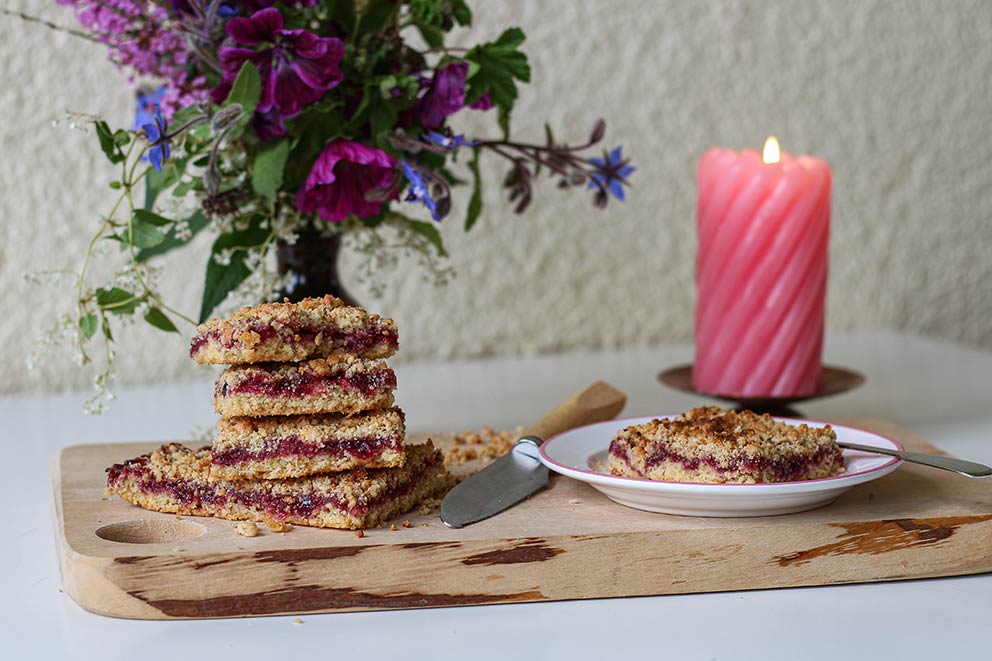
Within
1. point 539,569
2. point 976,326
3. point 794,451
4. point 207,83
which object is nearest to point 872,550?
point 794,451

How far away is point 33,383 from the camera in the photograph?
136 cm

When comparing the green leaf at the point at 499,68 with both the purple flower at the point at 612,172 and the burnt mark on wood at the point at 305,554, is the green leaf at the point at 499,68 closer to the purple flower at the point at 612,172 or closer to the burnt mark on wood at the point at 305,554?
the purple flower at the point at 612,172

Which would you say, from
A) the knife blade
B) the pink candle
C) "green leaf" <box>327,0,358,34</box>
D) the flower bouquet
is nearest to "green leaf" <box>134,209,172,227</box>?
the flower bouquet

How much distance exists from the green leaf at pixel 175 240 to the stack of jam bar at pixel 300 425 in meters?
0.24

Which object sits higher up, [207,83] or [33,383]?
[207,83]

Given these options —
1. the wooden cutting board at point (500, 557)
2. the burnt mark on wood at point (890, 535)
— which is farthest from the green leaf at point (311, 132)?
the burnt mark on wood at point (890, 535)

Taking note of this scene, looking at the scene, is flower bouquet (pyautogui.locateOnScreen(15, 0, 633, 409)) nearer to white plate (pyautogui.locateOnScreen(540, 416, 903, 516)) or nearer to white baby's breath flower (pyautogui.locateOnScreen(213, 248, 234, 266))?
white baby's breath flower (pyautogui.locateOnScreen(213, 248, 234, 266))

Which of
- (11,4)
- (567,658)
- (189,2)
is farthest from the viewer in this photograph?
(11,4)

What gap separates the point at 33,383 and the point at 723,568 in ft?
3.24

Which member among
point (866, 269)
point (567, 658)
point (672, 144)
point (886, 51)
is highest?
point (886, 51)

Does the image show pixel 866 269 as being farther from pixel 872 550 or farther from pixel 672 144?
pixel 872 550

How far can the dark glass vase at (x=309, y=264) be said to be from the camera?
0.96 m

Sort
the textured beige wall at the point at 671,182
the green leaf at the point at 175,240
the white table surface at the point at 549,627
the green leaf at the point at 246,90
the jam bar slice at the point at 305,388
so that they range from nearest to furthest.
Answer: the white table surface at the point at 549,627 → the jam bar slice at the point at 305,388 → the green leaf at the point at 246,90 → the green leaf at the point at 175,240 → the textured beige wall at the point at 671,182

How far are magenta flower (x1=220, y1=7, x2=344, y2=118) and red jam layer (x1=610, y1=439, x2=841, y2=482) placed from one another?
0.37 metres
